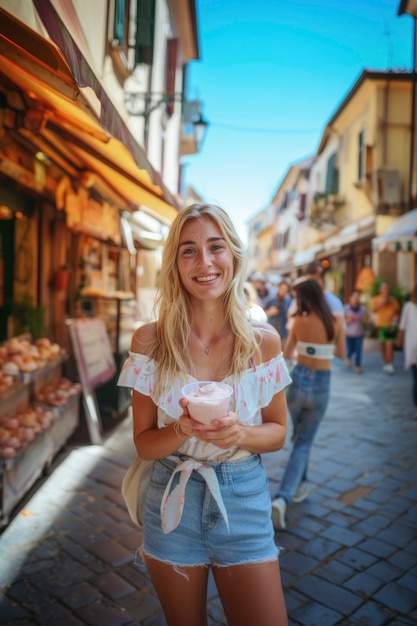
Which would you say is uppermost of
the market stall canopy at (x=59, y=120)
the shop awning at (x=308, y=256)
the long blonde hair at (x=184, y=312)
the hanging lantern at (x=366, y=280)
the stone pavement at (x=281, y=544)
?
the shop awning at (x=308, y=256)

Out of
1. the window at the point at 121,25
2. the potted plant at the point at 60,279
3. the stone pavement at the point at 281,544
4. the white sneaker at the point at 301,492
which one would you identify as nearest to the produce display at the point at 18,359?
the stone pavement at the point at 281,544

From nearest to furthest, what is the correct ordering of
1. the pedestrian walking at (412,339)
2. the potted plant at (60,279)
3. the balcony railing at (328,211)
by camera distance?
1. the potted plant at (60,279)
2. the pedestrian walking at (412,339)
3. the balcony railing at (328,211)

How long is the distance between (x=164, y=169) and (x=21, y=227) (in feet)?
30.1

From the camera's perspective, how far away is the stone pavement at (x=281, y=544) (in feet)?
8.88

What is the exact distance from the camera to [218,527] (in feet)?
5.65

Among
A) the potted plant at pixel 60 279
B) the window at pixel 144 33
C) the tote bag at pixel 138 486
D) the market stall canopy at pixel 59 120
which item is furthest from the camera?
the window at pixel 144 33

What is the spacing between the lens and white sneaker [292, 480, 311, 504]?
13.5ft

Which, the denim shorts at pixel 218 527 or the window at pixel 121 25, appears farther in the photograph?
the window at pixel 121 25

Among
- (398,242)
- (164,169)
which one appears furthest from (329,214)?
(398,242)

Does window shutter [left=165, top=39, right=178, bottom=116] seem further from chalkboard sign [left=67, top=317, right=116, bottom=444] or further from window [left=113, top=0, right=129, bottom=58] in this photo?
chalkboard sign [left=67, top=317, right=116, bottom=444]

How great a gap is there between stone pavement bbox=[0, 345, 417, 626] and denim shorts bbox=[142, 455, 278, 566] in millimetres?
1213

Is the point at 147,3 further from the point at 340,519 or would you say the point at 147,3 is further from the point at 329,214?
the point at 329,214

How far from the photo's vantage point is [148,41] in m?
8.27

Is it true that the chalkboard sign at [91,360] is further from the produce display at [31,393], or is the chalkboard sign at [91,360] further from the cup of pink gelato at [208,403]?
the cup of pink gelato at [208,403]
